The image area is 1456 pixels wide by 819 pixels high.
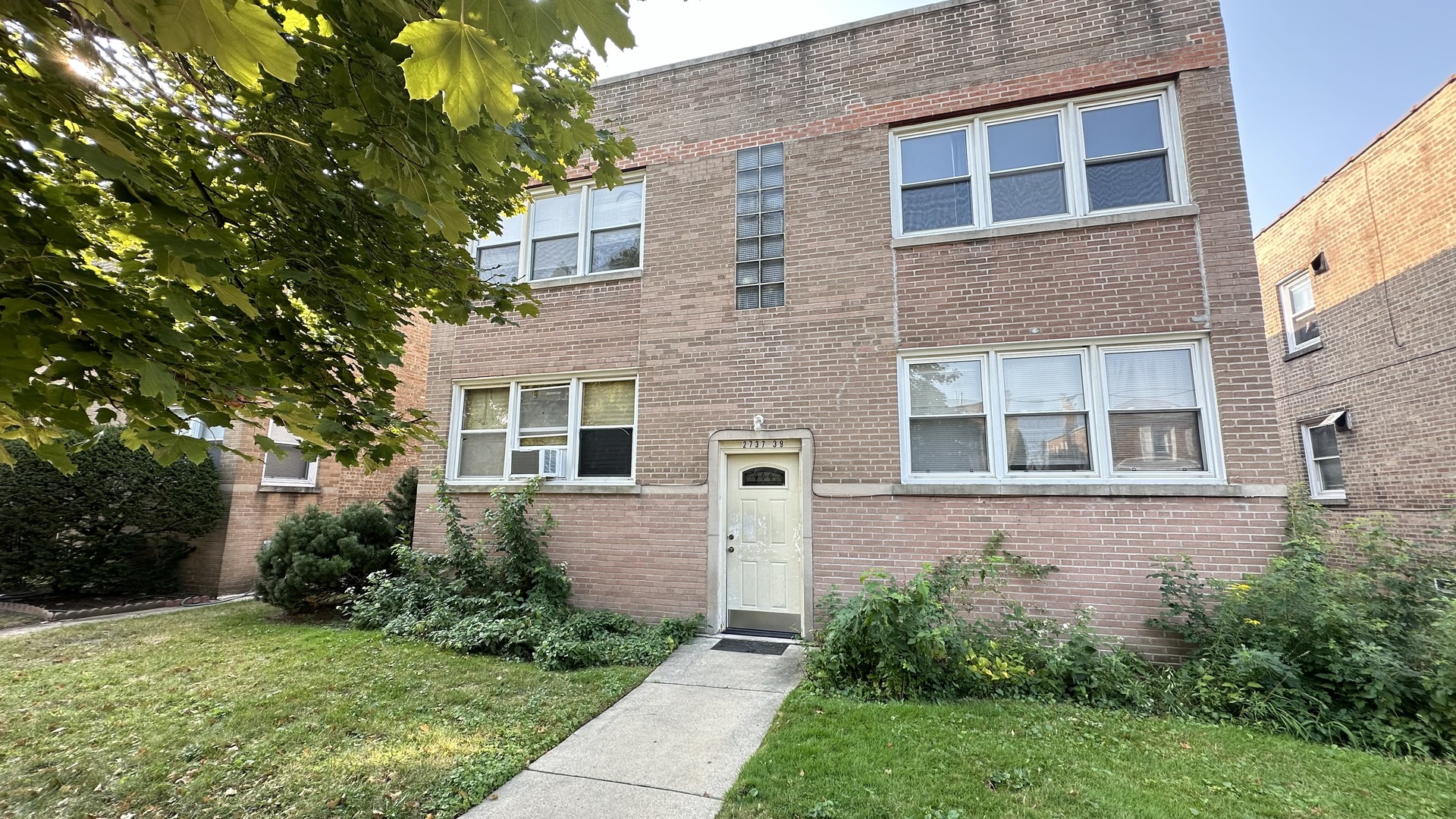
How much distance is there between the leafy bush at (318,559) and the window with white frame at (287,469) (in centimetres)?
279

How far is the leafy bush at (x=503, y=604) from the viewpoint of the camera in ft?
21.6

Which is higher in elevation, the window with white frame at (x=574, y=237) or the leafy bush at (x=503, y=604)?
the window with white frame at (x=574, y=237)

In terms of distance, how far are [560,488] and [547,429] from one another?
954 mm

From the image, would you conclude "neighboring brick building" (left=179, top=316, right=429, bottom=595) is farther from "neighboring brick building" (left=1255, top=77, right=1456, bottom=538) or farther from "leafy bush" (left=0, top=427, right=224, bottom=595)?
"neighboring brick building" (left=1255, top=77, right=1456, bottom=538)

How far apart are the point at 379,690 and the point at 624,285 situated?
5600 mm

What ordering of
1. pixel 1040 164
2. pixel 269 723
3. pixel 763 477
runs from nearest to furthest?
pixel 269 723
pixel 1040 164
pixel 763 477

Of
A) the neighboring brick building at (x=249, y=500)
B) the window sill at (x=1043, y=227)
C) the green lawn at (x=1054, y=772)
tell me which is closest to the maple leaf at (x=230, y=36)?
the green lawn at (x=1054, y=772)

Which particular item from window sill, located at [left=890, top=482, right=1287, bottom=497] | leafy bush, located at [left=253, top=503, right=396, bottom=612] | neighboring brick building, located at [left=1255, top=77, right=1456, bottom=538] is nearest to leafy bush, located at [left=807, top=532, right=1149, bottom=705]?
window sill, located at [left=890, top=482, right=1287, bottom=497]

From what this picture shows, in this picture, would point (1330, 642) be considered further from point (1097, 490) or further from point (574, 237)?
point (574, 237)

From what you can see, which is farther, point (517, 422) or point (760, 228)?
point (517, 422)

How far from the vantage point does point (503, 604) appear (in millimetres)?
7410

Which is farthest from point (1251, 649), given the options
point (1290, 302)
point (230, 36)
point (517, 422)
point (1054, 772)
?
point (1290, 302)

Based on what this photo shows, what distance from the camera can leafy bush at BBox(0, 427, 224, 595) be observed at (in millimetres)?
8977

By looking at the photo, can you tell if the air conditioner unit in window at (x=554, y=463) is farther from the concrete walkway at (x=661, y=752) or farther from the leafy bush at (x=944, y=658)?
the leafy bush at (x=944, y=658)
